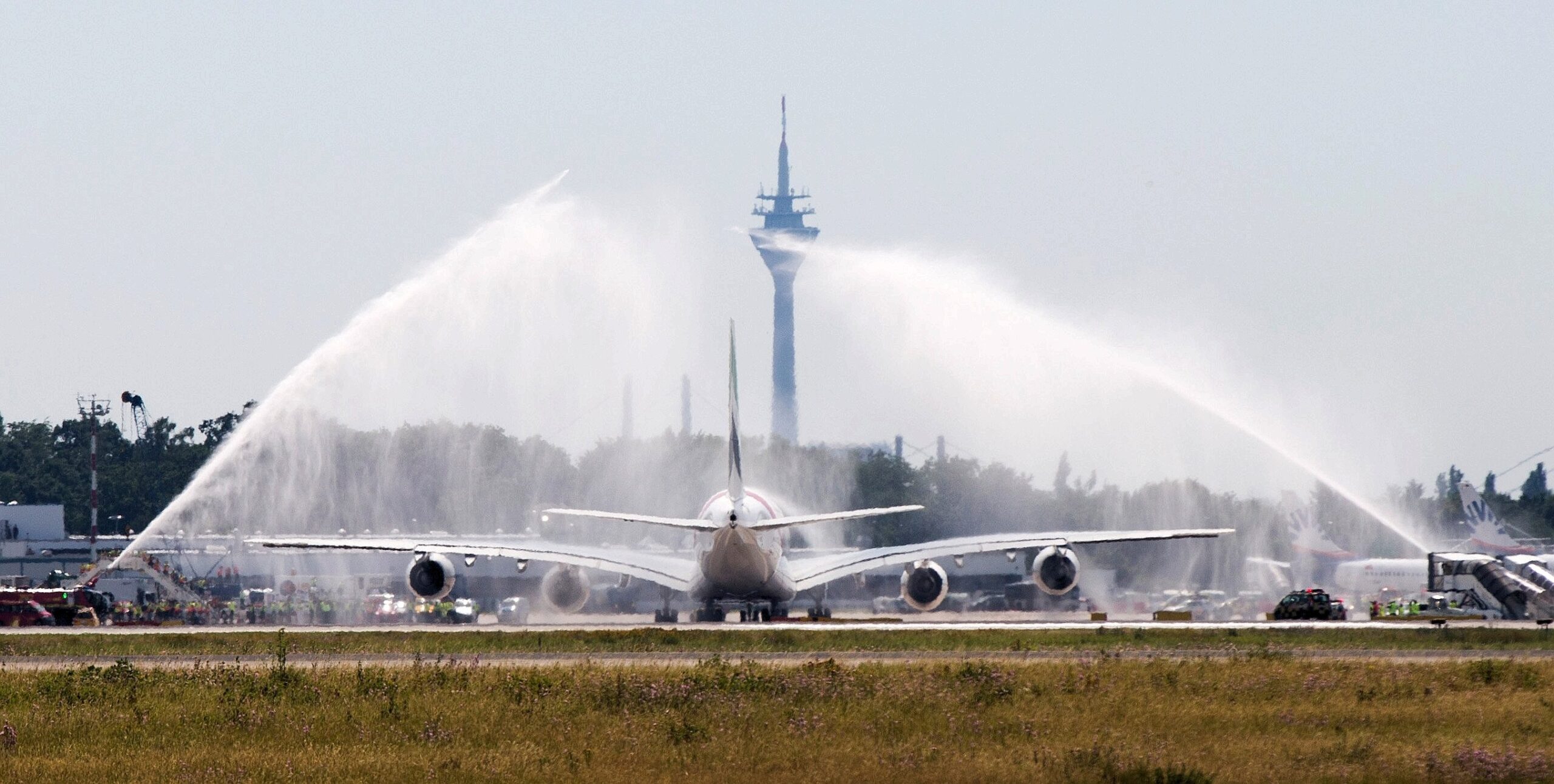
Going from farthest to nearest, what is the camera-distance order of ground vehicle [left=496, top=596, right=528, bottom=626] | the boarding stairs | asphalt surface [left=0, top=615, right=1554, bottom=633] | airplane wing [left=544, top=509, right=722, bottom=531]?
ground vehicle [left=496, top=596, right=528, bottom=626], the boarding stairs, asphalt surface [left=0, top=615, right=1554, bottom=633], airplane wing [left=544, top=509, right=722, bottom=531]

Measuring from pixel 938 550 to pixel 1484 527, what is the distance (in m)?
51.2

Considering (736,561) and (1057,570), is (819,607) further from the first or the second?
(1057,570)

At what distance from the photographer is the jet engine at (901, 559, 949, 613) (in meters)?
77.9

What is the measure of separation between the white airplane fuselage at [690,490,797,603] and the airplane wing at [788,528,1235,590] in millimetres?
1751

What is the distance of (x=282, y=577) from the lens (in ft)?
396

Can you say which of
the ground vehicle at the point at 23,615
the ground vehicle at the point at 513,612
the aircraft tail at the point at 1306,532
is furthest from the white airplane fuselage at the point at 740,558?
the aircraft tail at the point at 1306,532

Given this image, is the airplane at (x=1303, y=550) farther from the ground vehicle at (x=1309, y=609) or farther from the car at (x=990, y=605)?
the ground vehicle at (x=1309, y=609)

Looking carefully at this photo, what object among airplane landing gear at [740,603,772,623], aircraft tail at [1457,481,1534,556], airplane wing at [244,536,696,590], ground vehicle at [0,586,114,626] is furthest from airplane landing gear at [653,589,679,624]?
aircraft tail at [1457,481,1534,556]

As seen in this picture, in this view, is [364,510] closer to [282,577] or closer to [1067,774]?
[282,577]

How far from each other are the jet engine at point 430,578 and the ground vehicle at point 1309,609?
115ft

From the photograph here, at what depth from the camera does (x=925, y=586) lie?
77.9 metres

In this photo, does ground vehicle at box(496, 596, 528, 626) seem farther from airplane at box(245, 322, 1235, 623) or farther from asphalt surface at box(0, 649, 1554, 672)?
asphalt surface at box(0, 649, 1554, 672)

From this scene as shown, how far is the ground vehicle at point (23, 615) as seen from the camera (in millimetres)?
79812

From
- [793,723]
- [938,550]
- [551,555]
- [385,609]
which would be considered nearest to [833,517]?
[938,550]
